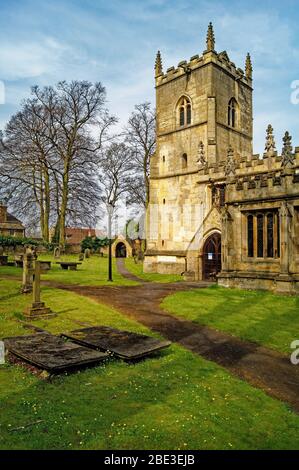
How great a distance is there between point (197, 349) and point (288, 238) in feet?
33.6

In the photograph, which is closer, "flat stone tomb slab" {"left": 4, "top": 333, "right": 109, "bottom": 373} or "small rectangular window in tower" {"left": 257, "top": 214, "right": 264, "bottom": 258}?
"flat stone tomb slab" {"left": 4, "top": 333, "right": 109, "bottom": 373}

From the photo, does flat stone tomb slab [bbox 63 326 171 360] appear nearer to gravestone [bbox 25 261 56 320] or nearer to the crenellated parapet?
gravestone [bbox 25 261 56 320]

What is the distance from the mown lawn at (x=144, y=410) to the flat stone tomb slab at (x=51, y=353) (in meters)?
0.21

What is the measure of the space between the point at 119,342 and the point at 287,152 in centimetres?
1378

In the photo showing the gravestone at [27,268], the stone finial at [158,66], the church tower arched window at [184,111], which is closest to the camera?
the gravestone at [27,268]

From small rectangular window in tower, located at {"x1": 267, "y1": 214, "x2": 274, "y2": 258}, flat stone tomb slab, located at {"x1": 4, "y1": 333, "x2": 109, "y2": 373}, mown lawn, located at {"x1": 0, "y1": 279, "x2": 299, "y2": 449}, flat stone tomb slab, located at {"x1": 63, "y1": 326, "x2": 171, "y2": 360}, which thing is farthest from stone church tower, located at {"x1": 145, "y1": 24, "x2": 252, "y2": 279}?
mown lawn, located at {"x1": 0, "y1": 279, "x2": 299, "y2": 449}

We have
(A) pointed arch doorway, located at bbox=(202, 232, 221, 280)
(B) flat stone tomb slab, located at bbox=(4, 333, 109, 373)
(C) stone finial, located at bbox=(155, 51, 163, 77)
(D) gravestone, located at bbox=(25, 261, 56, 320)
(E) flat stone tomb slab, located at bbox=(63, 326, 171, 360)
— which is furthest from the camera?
(C) stone finial, located at bbox=(155, 51, 163, 77)

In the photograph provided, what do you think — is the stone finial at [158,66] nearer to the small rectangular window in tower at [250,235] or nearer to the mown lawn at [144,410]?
the small rectangular window in tower at [250,235]

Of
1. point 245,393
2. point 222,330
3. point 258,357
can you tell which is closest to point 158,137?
point 222,330

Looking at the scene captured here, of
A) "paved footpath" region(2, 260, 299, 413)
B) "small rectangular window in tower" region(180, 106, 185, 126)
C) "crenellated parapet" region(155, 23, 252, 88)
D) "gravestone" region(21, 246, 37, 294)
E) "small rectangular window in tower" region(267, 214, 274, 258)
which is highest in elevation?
"crenellated parapet" region(155, 23, 252, 88)

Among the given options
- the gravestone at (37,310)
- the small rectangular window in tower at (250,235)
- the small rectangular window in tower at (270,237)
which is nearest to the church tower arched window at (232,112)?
the small rectangular window in tower at (250,235)

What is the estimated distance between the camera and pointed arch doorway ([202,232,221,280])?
76.9ft

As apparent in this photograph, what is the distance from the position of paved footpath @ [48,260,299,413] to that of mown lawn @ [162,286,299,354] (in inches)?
19.2

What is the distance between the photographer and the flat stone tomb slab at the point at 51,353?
5.88 metres
